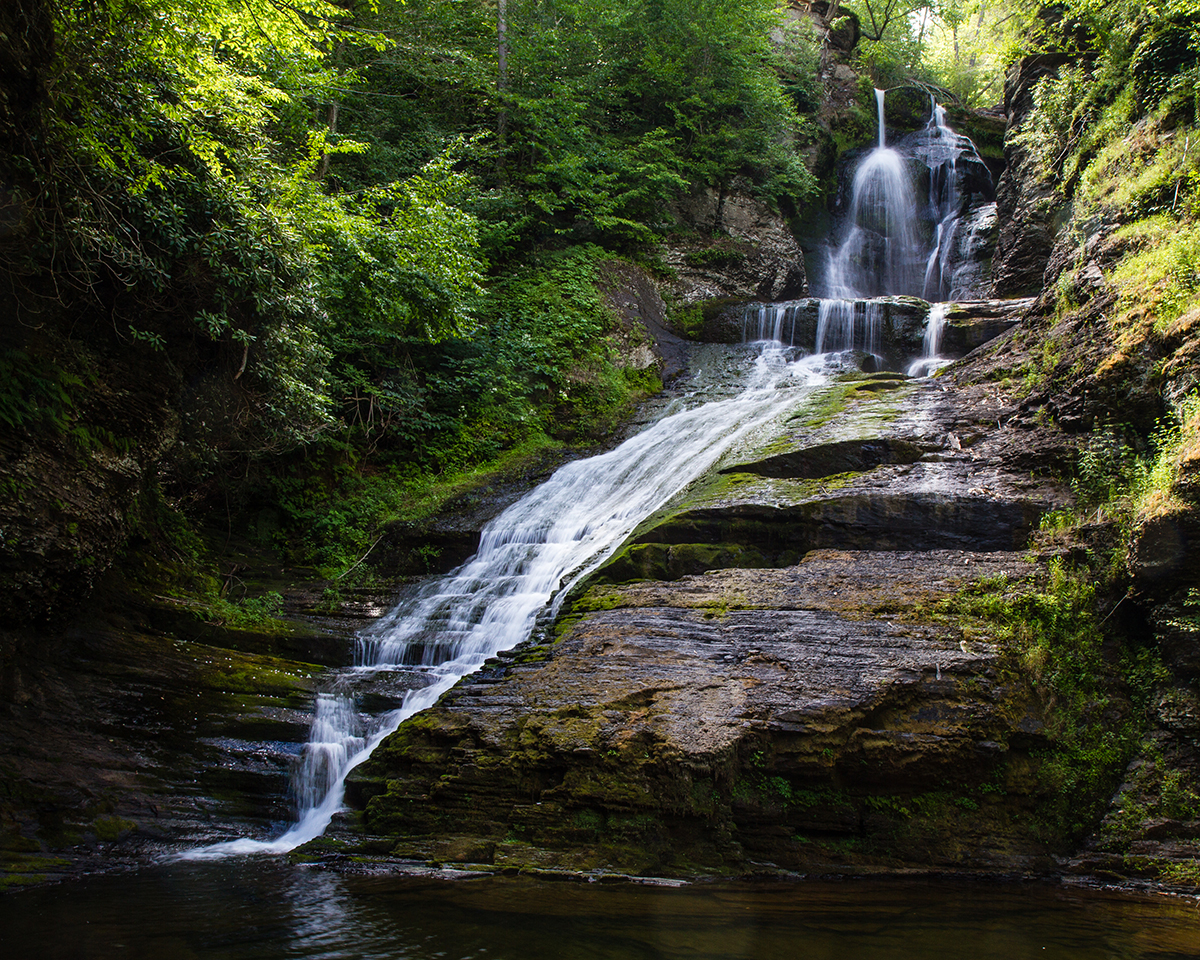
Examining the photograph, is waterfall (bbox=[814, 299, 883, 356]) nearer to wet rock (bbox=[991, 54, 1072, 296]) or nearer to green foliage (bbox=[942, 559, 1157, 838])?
wet rock (bbox=[991, 54, 1072, 296])

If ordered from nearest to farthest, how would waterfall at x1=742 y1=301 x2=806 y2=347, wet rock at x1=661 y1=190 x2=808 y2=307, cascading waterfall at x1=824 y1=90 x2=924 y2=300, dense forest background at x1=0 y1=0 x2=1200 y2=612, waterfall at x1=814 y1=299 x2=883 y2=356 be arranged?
dense forest background at x1=0 y1=0 x2=1200 y2=612 → waterfall at x1=814 y1=299 x2=883 y2=356 → waterfall at x1=742 y1=301 x2=806 y2=347 → wet rock at x1=661 y1=190 x2=808 y2=307 → cascading waterfall at x1=824 y1=90 x2=924 y2=300

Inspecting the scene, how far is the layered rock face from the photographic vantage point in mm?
6156

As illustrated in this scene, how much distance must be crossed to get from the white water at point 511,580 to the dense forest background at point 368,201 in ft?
7.89

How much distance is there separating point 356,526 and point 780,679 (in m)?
8.85

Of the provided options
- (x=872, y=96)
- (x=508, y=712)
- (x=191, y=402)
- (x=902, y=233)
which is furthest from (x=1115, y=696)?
(x=872, y=96)

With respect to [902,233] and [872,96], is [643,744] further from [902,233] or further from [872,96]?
[872,96]

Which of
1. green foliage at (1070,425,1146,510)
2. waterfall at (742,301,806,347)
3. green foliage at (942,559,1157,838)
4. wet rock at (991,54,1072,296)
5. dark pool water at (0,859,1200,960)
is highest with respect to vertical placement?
wet rock at (991,54,1072,296)

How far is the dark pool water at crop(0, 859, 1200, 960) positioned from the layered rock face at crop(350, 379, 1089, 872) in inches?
19.3

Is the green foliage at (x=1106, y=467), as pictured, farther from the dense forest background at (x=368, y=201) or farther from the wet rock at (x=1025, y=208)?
the wet rock at (x=1025, y=208)

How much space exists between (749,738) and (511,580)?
4991mm


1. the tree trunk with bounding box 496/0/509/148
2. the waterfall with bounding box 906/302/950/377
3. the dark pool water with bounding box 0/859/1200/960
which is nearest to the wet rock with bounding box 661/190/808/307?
the tree trunk with bounding box 496/0/509/148

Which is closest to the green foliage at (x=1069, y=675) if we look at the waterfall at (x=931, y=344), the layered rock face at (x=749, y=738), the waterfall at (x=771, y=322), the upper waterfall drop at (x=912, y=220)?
the layered rock face at (x=749, y=738)

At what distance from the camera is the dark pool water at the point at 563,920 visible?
4176 millimetres

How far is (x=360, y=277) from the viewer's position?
12750mm
